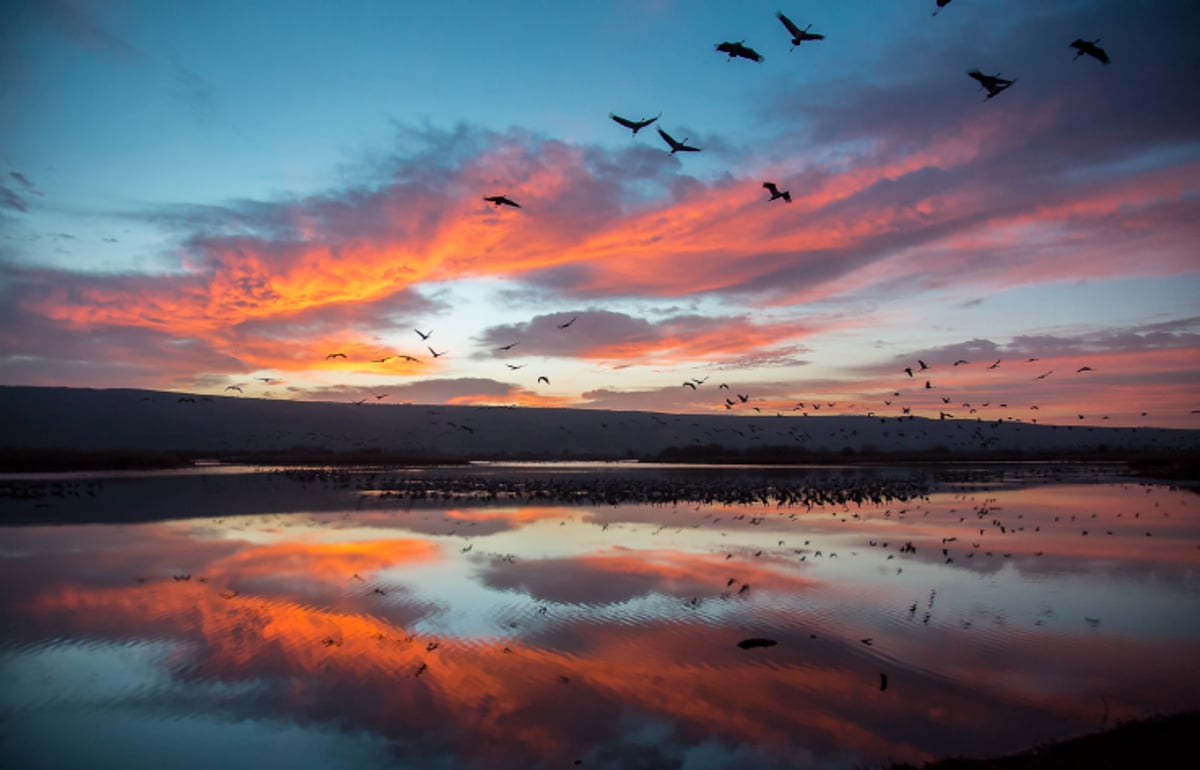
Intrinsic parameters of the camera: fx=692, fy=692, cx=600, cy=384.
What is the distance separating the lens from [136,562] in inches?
687

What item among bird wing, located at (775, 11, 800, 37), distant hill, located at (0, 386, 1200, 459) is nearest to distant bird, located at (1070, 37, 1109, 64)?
bird wing, located at (775, 11, 800, 37)

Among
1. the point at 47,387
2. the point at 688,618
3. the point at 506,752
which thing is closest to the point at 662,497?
the point at 688,618

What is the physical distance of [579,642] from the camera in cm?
1109

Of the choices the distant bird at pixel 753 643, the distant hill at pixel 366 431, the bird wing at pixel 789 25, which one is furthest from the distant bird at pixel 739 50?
the distant hill at pixel 366 431

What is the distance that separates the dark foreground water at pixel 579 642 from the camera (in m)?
7.73

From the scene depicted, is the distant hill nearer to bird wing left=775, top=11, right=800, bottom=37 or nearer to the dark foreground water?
the dark foreground water

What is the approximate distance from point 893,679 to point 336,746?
712cm

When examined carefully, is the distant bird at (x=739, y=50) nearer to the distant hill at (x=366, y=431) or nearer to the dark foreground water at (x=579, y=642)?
the dark foreground water at (x=579, y=642)

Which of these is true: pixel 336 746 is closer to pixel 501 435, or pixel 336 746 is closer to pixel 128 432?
pixel 128 432

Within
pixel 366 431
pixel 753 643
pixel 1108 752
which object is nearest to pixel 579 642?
pixel 753 643

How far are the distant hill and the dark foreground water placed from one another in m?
62.0

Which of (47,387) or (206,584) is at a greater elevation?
(47,387)

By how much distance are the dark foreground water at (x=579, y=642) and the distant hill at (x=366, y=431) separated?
6202cm

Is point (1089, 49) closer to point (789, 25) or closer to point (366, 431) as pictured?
point (789, 25)
